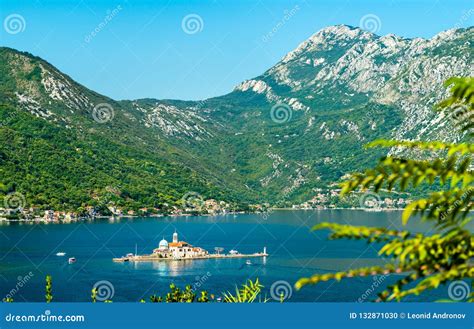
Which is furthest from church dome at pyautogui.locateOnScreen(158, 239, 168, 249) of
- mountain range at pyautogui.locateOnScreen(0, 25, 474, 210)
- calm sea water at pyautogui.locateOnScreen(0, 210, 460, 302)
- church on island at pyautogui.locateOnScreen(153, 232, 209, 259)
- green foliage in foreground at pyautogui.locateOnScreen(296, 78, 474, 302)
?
green foliage in foreground at pyautogui.locateOnScreen(296, 78, 474, 302)

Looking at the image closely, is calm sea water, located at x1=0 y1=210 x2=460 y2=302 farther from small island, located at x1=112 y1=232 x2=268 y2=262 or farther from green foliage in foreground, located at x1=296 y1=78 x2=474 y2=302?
green foliage in foreground, located at x1=296 y1=78 x2=474 y2=302

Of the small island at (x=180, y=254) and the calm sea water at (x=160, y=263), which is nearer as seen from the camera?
the calm sea water at (x=160, y=263)

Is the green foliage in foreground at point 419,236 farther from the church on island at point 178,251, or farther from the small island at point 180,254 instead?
the church on island at point 178,251

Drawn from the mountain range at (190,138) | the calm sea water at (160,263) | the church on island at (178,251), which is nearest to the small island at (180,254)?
the church on island at (178,251)

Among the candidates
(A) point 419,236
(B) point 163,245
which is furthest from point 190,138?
(A) point 419,236

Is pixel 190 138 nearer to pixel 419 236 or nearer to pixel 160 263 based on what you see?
pixel 160 263
